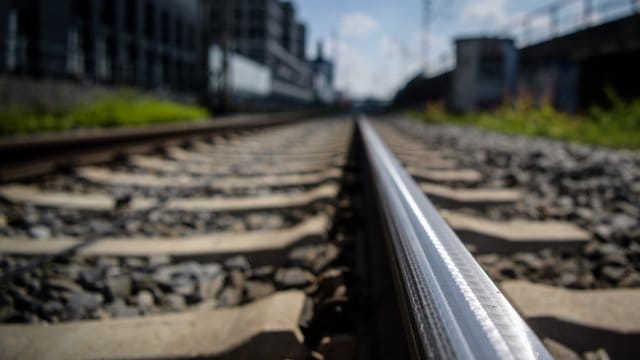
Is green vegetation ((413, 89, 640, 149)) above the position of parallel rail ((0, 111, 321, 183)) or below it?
above

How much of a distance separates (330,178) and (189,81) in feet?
92.0

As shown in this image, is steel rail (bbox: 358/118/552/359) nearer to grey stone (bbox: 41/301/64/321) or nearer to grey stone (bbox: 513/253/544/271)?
grey stone (bbox: 513/253/544/271)

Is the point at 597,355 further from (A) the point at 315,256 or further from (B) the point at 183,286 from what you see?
(B) the point at 183,286

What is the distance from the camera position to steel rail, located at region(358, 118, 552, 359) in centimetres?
66

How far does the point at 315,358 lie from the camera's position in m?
1.26

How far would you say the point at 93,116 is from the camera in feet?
31.1

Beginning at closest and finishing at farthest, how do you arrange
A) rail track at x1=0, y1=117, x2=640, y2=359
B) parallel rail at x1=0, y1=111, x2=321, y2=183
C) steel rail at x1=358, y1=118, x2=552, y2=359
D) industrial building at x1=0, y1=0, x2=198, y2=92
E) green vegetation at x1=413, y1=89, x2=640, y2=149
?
steel rail at x1=358, y1=118, x2=552, y2=359
rail track at x1=0, y1=117, x2=640, y2=359
parallel rail at x1=0, y1=111, x2=321, y2=183
green vegetation at x1=413, y1=89, x2=640, y2=149
industrial building at x1=0, y1=0, x2=198, y2=92

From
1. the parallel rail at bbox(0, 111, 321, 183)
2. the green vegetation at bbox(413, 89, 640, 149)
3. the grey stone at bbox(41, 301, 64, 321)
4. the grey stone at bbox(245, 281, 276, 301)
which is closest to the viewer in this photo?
the grey stone at bbox(41, 301, 64, 321)

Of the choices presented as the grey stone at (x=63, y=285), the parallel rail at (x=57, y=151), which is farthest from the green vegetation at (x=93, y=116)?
the grey stone at (x=63, y=285)

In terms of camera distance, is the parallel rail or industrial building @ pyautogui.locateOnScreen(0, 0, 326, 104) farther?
industrial building @ pyautogui.locateOnScreen(0, 0, 326, 104)

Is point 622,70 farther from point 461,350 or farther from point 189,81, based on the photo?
point 189,81

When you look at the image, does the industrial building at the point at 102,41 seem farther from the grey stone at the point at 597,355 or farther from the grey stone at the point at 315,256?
the grey stone at the point at 597,355

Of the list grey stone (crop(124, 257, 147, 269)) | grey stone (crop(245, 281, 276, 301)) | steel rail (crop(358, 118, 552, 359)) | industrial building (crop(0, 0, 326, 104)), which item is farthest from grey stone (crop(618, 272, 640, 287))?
industrial building (crop(0, 0, 326, 104))

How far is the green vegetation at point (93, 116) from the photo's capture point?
7566mm
